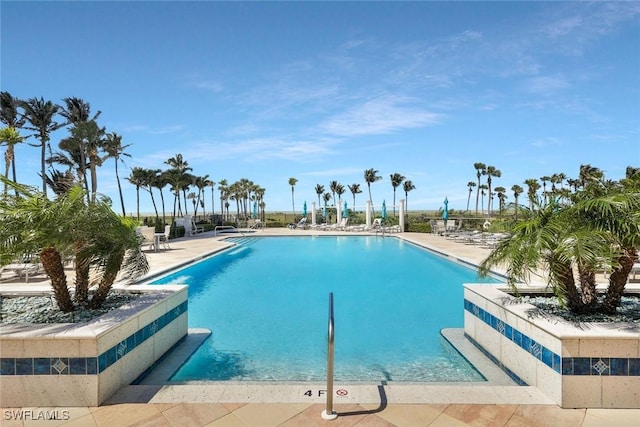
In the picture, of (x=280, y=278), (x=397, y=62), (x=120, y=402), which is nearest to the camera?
(x=120, y=402)

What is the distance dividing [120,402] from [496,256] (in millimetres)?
3685

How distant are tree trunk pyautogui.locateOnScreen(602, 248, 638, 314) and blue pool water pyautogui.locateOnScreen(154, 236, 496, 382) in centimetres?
145

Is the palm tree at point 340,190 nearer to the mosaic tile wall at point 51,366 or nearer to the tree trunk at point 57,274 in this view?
the tree trunk at point 57,274

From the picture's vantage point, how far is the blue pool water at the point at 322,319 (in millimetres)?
4172

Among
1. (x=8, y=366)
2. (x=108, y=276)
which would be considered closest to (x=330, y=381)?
(x=8, y=366)

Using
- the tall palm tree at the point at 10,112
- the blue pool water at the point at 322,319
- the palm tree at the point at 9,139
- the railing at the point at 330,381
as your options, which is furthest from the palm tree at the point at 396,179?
the railing at the point at 330,381

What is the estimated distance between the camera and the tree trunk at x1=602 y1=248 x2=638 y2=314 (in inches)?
126

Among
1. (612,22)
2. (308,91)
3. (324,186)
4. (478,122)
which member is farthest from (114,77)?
(324,186)

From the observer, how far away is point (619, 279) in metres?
3.32

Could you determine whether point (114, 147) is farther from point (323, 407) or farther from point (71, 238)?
point (323, 407)

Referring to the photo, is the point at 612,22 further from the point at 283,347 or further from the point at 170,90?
the point at 170,90

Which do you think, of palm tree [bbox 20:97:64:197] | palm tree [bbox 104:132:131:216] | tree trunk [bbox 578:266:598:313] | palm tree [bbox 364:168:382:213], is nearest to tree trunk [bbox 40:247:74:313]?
tree trunk [bbox 578:266:598:313]

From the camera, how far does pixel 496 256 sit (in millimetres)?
3617

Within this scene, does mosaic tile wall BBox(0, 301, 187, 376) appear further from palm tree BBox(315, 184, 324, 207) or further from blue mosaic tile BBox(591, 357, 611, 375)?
palm tree BBox(315, 184, 324, 207)
